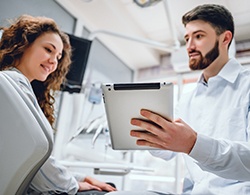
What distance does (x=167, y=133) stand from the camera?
2.37ft

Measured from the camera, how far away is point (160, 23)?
262 centimetres

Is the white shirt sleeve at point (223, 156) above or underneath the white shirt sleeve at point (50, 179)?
above

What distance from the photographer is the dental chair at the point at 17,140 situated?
2.04 feet

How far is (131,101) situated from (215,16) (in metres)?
0.84

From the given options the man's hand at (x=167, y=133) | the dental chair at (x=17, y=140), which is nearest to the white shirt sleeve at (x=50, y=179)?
the dental chair at (x=17, y=140)

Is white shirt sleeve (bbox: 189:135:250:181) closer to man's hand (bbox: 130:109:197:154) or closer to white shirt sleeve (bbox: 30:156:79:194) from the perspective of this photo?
man's hand (bbox: 130:109:197:154)

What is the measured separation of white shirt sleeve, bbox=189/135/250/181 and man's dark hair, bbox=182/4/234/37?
0.76 m

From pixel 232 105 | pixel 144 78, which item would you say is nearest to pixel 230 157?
pixel 232 105

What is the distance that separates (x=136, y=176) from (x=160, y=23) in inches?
69.4

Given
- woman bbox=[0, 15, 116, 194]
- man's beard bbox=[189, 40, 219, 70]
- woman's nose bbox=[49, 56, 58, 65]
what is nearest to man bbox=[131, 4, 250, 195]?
man's beard bbox=[189, 40, 219, 70]

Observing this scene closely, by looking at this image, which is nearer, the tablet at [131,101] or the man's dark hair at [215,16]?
the tablet at [131,101]

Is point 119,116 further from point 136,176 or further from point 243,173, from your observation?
point 136,176

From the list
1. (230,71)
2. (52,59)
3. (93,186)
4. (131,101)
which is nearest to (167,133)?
(131,101)

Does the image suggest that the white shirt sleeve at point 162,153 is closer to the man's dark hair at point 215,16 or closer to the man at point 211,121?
the man at point 211,121
